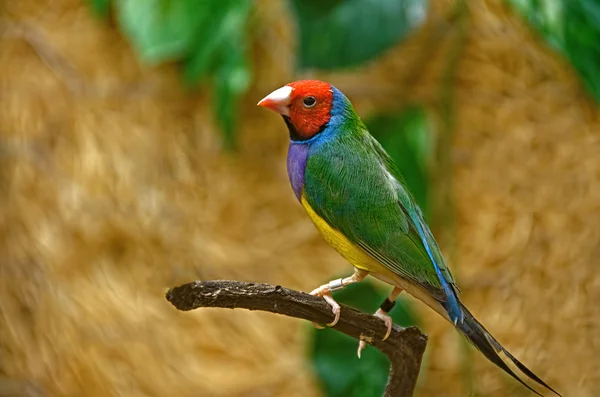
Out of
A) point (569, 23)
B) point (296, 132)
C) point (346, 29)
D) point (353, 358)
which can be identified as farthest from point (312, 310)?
point (569, 23)

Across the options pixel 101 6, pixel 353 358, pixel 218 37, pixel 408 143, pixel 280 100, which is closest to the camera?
pixel 280 100

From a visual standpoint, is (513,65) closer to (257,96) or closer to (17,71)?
(257,96)

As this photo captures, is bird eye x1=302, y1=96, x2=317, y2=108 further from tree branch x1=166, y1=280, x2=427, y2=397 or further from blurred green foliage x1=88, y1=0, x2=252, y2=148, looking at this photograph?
blurred green foliage x1=88, y1=0, x2=252, y2=148

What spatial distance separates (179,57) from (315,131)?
0.94 metres

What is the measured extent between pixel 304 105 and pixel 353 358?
0.49m

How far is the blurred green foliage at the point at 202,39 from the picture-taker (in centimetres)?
132

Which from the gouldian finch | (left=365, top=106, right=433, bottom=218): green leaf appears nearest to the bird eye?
the gouldian finch

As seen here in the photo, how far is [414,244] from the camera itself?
24.6 inches

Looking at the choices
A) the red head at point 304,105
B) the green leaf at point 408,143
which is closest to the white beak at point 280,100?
the red head at point 304,105

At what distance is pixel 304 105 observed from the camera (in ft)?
2.09

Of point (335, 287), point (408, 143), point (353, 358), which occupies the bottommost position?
point (353, 358)

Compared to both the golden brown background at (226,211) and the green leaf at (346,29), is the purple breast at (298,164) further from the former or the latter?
the golden brown background at (226,211)

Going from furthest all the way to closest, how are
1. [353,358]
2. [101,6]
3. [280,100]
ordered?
[101,6]
[353,358]
[280,100]

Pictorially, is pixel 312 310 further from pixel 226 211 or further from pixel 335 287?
pixel 226 211
